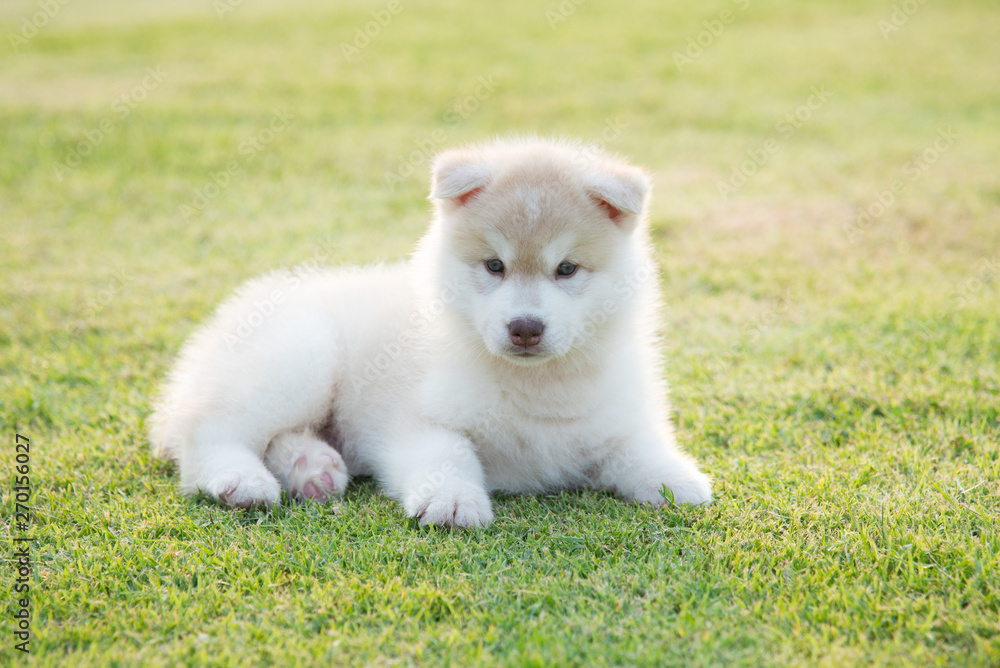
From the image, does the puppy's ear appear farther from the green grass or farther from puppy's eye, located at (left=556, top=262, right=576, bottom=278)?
the green grass

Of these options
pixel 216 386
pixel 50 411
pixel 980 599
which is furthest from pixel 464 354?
pixel 50 411

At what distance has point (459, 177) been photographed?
3084 mm

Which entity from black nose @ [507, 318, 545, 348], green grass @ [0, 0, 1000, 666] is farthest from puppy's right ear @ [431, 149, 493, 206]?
green grass @ [0, 0, 1000, 666]

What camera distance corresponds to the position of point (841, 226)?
662 cm

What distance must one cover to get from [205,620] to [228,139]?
23.7ft

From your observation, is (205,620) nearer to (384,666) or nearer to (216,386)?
(384,666)

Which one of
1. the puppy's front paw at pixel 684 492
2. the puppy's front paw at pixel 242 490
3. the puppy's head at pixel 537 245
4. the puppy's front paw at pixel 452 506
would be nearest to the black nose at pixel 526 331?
the puppy's head at pixel 537 245

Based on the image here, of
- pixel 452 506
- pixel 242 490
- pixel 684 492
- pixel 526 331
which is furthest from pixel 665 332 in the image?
pixel 242 490

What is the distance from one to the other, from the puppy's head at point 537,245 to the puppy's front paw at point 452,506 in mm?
496

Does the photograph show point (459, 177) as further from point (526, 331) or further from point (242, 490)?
point (242, 490)

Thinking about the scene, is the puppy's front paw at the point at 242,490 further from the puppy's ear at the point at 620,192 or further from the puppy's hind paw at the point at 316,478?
the puppy's ear at the point at 620,192

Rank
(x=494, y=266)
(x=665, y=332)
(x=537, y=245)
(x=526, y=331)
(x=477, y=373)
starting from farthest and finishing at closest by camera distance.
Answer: (x=665, y=332), (x=477, y=373), (x=494, y=266), (x=537, y=245), (x=526, y=331)

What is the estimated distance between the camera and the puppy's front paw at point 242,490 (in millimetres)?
3037

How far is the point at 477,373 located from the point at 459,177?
736 mm
